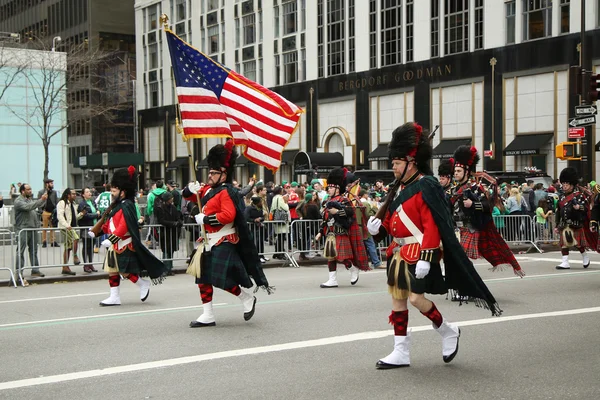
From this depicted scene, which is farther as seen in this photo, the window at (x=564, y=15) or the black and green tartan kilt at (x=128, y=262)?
the window at (x=564, y=15)

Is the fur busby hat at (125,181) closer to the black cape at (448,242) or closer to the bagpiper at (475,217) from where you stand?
the bagpiper at (475,217)

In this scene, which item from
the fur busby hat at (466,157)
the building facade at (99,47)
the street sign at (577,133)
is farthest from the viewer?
the building facade at (99,47)

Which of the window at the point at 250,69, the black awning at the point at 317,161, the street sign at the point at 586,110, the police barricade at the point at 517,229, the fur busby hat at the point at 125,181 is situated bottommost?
the police barricade at the point at 517,229

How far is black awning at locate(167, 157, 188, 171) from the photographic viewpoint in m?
56.8

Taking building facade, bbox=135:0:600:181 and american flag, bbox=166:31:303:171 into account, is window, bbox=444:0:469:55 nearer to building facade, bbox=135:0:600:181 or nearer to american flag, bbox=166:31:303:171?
building facade, bbox=135:0:600:181

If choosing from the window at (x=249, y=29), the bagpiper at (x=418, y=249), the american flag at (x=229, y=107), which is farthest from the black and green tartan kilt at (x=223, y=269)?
the window at (x=249, y=29)

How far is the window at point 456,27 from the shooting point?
36969 millimetres

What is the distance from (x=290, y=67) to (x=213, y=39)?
886 cm

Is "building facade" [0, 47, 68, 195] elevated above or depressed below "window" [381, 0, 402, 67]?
below

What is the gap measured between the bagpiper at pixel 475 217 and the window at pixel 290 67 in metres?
37.7

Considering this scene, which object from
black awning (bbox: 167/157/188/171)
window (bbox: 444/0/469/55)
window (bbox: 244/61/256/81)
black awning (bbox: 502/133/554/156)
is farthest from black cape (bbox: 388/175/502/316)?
black awning (bbox: 167/157/188/171)

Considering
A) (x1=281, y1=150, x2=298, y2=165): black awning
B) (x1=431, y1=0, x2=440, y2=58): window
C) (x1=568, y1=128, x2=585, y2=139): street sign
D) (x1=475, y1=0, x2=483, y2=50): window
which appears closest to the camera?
(x1=568, y1=128, x2=585, y2=139): street sign

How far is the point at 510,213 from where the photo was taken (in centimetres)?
2009

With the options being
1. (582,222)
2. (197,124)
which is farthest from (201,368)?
(582,222)
